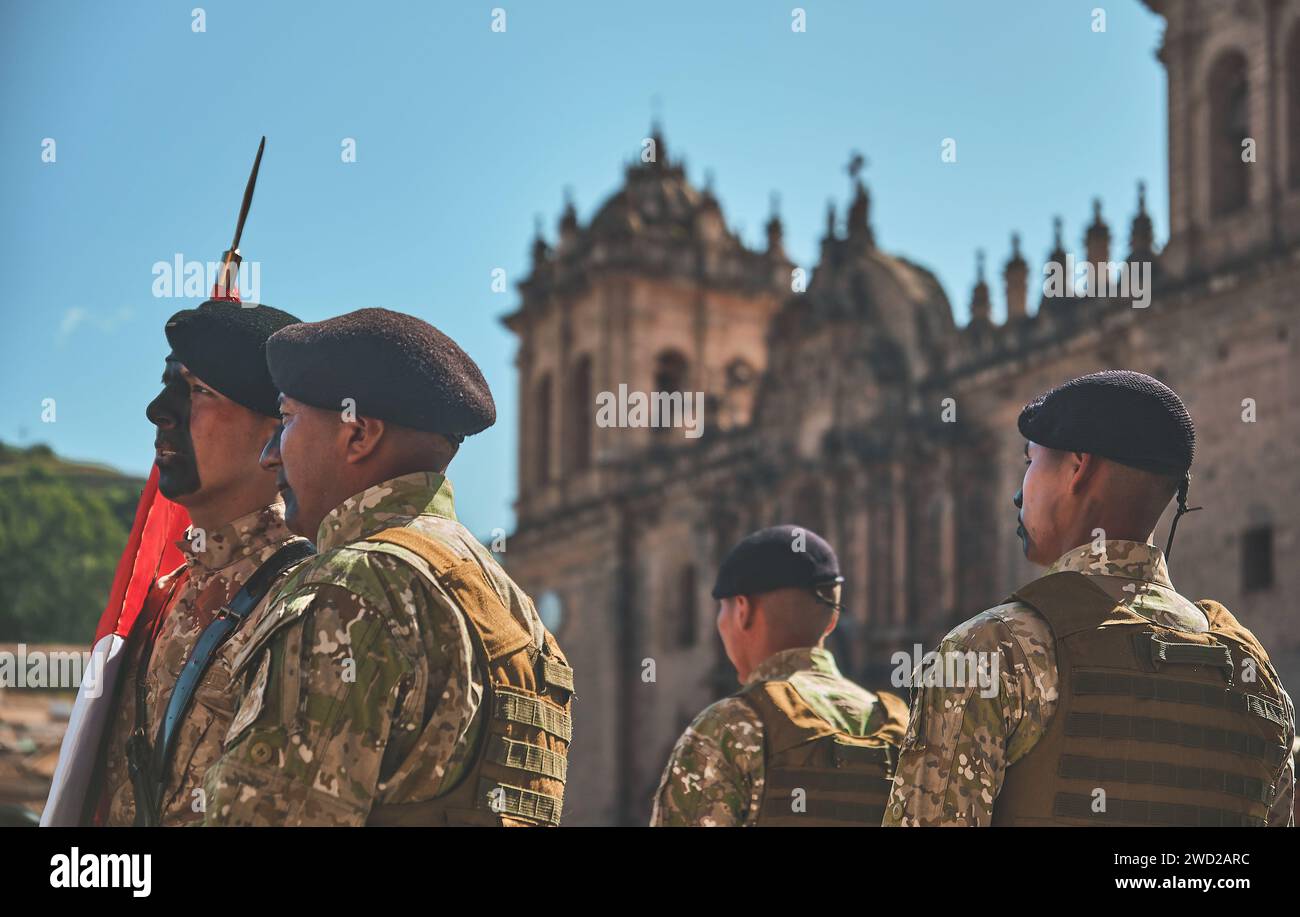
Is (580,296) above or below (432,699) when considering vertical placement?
above

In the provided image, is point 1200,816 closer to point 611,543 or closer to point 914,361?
point 914,361

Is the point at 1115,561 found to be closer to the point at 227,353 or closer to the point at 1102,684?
the point at 1102,684

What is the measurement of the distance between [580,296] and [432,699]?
30.9 metres

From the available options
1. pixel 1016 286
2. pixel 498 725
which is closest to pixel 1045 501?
pixel 498 725

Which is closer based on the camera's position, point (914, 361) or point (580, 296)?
point (914, 361)

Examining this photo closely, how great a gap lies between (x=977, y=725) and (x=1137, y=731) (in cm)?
32

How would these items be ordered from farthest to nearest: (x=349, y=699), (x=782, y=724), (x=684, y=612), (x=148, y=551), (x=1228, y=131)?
(x=684, y=612)
(x=1228, y=131)
(x=782, y=724)
(x=148, y=551)
(x=349, y=699)

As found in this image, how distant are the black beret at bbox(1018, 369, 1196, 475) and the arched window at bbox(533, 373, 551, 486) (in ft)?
102

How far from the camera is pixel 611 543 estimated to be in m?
32.3

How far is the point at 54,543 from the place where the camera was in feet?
42.9

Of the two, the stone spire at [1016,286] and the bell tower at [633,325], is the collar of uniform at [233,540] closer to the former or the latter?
the stone spire at [1016,286]

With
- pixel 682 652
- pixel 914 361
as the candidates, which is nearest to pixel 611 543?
pixel 682 652

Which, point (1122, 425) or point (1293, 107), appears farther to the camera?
point (1293, 107)
